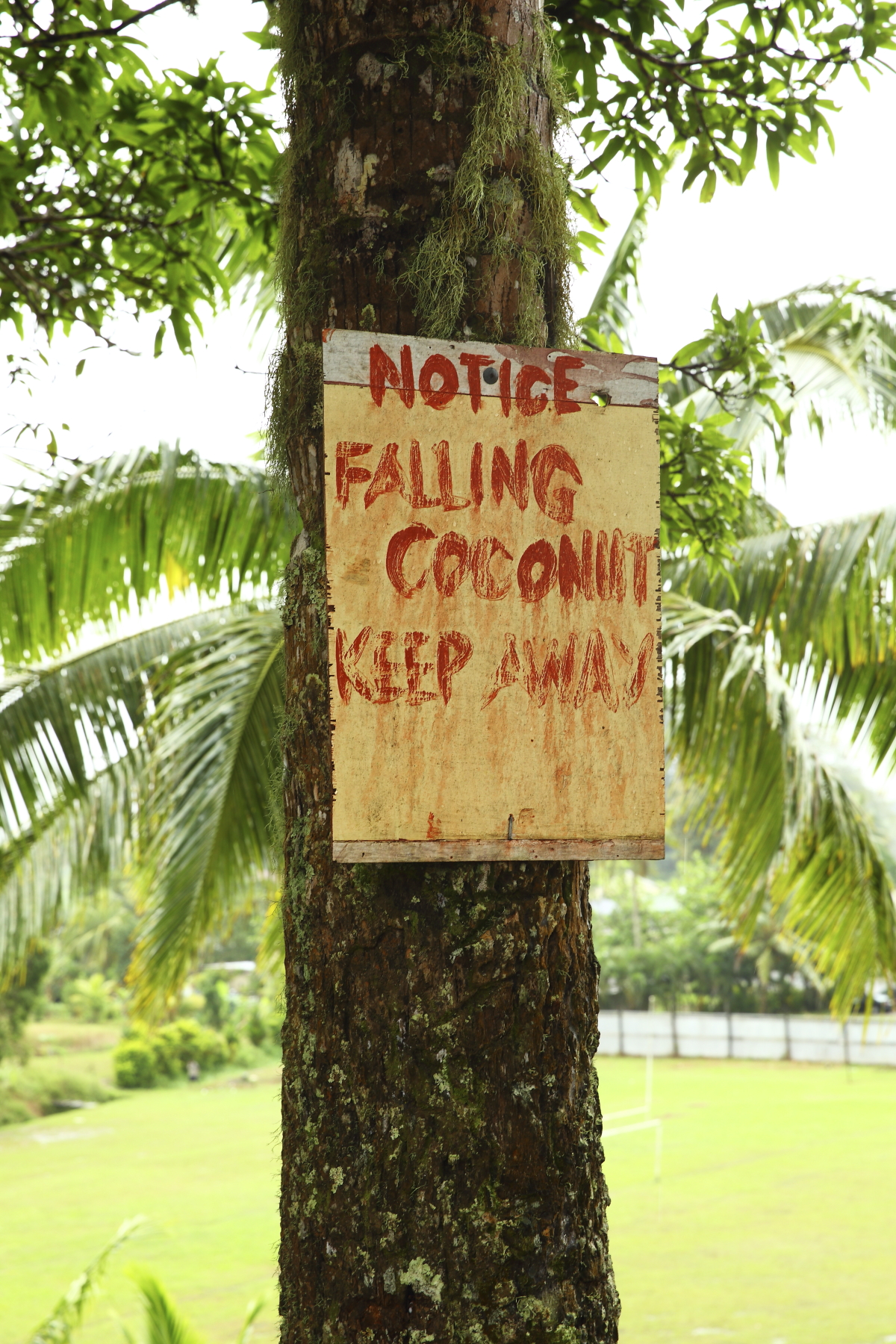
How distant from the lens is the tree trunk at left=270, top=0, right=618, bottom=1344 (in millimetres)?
1078

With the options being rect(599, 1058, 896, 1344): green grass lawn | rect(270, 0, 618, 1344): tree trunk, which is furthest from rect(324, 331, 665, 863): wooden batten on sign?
rect(599, 1058, 896, 1344): green grass lawn

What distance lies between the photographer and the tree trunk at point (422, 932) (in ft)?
3.54

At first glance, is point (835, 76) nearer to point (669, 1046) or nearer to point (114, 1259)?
point (114, 1259)

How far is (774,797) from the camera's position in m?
4.34

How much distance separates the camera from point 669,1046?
19469 mm

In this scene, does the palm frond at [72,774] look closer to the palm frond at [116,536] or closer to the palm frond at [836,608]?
the palm frond at [116,536]

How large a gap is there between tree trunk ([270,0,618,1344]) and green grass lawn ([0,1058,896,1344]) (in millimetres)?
7267

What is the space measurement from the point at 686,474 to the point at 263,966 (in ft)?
12.7

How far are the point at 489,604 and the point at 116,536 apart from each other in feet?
11.0

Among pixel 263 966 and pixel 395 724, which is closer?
pixel 395 724

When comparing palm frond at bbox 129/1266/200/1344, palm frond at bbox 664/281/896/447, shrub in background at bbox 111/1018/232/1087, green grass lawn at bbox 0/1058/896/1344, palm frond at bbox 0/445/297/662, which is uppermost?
palm frond at bbox 664/281/896/447

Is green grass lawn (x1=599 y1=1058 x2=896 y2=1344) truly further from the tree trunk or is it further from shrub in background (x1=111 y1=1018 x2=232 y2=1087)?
the tree trunk

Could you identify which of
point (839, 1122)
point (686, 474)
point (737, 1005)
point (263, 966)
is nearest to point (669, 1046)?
point (737, 1005)

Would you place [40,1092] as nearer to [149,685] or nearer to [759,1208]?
[759,1208]
